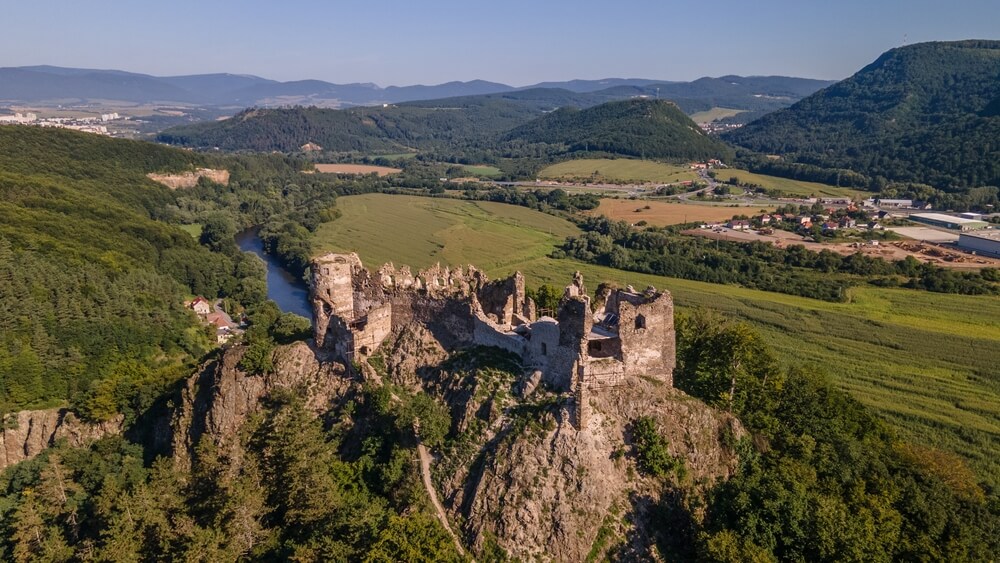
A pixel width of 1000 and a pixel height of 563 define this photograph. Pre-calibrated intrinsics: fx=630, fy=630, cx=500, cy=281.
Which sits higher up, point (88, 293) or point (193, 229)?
point (193, 229)

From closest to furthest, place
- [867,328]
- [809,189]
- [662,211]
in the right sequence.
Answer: [867,328]
[662,211]
[809,189]

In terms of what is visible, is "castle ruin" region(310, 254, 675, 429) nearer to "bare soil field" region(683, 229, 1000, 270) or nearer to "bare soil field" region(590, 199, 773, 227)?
"bare soil field" region(683, 229, 1000, 270)

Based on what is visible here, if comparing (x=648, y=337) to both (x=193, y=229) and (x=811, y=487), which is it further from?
(x=193, y=229)

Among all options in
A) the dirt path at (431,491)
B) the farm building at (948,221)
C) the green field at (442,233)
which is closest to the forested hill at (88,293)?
the green field at (442,233)

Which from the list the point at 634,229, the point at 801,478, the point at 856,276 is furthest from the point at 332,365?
the point at 634,229

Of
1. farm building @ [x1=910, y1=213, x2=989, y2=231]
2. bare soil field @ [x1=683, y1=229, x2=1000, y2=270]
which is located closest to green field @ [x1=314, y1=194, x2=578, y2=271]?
bare soil field @ [x1=683, y1=229, x2=1000, y2=270]

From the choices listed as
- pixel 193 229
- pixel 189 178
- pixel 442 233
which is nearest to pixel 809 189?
pixel 442 233

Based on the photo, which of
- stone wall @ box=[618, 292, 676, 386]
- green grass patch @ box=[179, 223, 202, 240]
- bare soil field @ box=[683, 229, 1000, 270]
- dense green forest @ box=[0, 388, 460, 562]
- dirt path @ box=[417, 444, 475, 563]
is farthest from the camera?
green grass patch @ box=[179, 223, 202, 240]

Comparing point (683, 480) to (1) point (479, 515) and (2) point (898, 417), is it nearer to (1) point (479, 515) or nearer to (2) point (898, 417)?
(1) point (479, 515)
